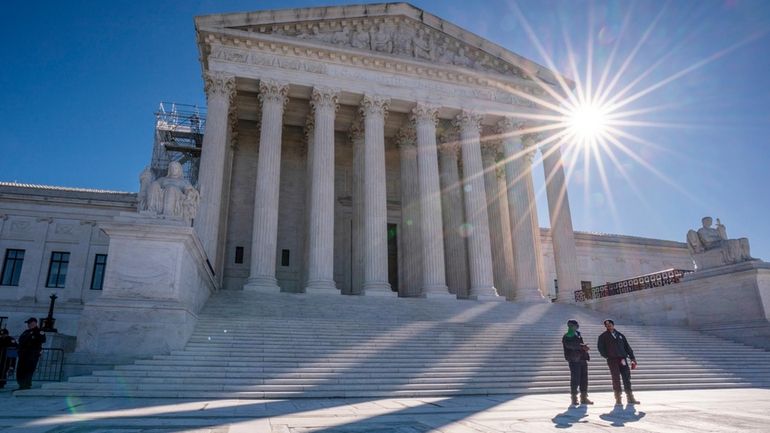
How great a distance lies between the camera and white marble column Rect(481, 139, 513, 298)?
29188 millimetres

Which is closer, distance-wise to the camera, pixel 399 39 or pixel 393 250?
pixel 399 39

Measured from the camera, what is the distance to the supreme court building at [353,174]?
947 inches

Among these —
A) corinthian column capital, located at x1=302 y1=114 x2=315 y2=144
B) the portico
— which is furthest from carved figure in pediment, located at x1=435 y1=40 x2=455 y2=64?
corinthian column capital, located at x1=302 y1=114 x2=315 y2=144

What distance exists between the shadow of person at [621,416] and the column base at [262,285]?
52.3 ft

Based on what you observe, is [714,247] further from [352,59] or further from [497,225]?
[352,59]

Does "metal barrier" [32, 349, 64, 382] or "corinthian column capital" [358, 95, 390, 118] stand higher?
"corinthian column capital" [358, 95, 390, 118]

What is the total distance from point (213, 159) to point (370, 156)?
7841 millimetres

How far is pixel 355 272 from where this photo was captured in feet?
91.5

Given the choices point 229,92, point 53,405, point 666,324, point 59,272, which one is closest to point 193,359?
point 53,405

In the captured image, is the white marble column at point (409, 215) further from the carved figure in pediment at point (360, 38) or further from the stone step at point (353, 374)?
the stone step at point (353, 374)

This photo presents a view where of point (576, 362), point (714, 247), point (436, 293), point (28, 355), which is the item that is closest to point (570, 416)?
point (576, 362)

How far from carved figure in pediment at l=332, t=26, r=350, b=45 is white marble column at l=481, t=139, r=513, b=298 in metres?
10.8

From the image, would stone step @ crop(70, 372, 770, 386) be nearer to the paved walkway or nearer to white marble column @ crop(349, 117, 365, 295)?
the paved walkway

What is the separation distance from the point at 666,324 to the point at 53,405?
21355 millimetres
